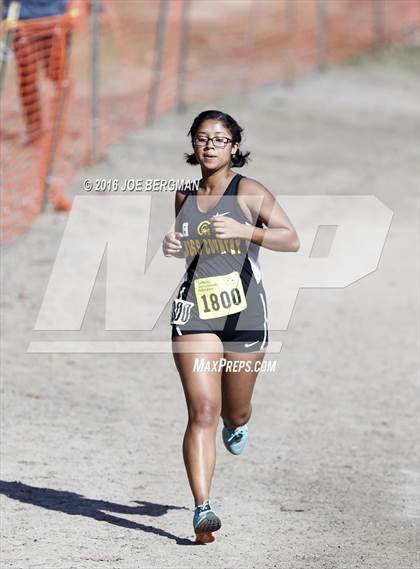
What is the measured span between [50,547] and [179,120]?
12086mm

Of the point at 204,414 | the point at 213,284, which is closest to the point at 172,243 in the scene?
the point at 213,284

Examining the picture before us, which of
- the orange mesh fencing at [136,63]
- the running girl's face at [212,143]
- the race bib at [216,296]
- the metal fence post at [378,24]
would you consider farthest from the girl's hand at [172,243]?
the metal fence post at [378,24]

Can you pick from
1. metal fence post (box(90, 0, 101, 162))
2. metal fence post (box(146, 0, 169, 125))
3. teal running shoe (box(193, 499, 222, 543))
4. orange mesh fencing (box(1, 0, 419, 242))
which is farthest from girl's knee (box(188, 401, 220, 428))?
metal fence post (box(146, 0, 169, 125))

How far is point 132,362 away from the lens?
9.36m

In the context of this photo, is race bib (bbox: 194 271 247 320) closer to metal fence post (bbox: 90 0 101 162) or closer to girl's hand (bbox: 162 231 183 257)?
girl's hand (bbox: 162 231 183 257)

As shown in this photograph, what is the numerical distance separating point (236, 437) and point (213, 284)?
39.6 inches

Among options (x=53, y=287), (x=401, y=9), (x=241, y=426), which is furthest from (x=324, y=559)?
(x=401, y=9)

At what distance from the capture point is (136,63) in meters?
19.7

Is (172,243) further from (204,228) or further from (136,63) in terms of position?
(136,63)

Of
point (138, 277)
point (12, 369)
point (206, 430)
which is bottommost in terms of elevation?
point (138, 277)

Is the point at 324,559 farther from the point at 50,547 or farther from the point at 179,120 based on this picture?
the point at 179,120

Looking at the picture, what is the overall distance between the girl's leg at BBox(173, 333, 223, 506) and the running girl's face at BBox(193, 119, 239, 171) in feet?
2.79

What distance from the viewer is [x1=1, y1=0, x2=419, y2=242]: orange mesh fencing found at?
499 inches

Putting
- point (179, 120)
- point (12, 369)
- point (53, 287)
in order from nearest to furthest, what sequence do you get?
point (12, 369), point (53, 287), point (179, 120)
